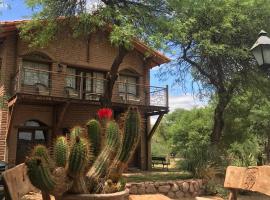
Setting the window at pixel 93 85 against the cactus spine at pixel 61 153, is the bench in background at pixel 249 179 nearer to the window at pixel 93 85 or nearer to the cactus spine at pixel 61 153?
the cactus spine at pixel 61 153

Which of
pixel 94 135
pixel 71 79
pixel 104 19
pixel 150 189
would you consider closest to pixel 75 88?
pixel 71 79

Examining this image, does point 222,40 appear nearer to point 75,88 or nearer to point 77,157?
point 75,88

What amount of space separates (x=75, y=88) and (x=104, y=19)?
611 centimetres

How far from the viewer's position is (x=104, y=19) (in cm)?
1469

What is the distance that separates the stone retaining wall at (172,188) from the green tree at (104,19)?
4016 millimetres

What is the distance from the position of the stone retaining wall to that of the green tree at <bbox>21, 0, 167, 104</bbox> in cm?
402

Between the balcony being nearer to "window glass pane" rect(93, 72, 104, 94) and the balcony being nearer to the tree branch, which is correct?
"window glass pane" rect(93, 72, 104, 94)

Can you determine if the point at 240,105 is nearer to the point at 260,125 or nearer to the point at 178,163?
the point at 260,125

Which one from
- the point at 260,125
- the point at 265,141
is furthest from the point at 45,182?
the point at 265,141

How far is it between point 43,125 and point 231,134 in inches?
383

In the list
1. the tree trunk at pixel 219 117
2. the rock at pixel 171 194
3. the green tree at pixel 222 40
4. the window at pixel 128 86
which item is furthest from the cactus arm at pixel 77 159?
the window at pixel 128 86

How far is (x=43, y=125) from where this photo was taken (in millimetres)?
19016

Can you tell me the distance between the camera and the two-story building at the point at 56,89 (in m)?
17.6

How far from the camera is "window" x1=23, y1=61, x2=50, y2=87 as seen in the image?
18.0 meters
